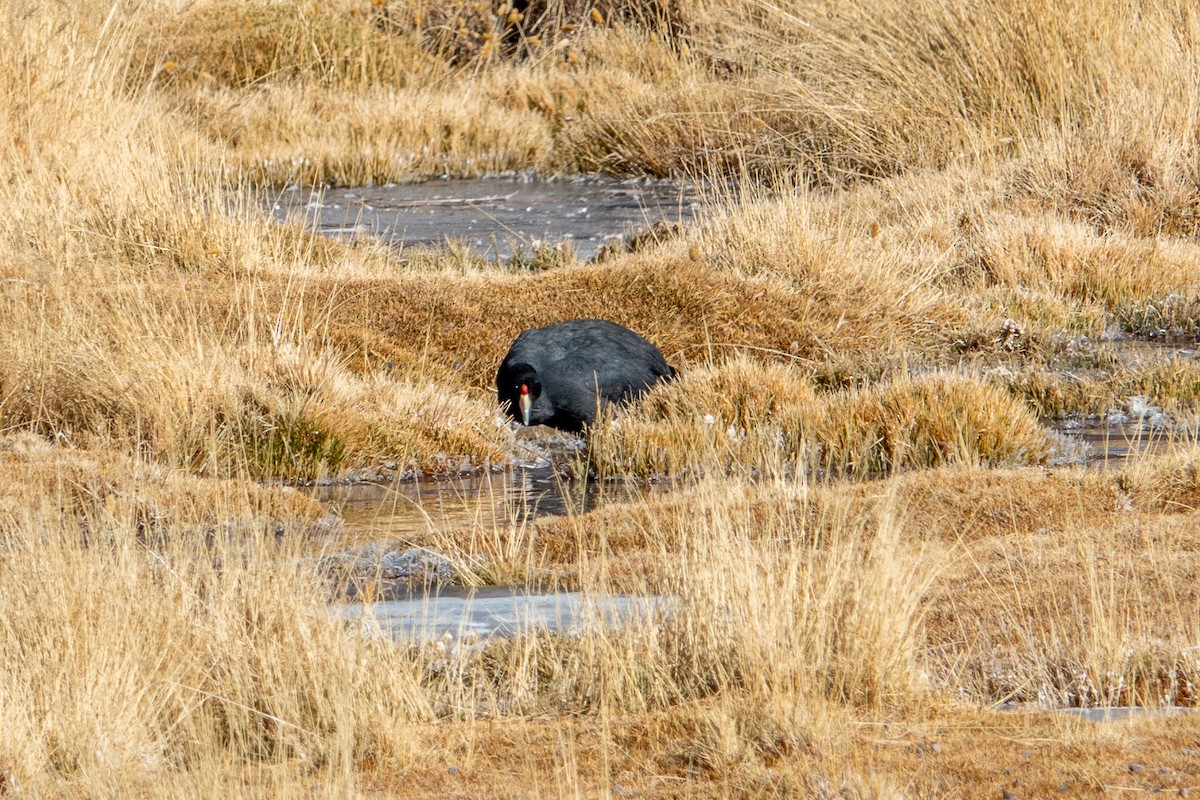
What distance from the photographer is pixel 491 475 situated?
876 cm

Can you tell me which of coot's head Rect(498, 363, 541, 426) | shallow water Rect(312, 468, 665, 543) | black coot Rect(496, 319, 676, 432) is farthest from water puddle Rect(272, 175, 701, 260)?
shallow water Rect(312, 468, 665, 543)

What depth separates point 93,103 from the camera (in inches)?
465

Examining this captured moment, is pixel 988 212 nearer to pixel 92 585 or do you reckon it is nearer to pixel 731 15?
pixel 731 15

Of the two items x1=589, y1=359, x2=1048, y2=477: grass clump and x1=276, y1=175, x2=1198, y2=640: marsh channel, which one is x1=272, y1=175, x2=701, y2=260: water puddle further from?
x1=589, y1=359, x2=1048, y2=477: grass clump

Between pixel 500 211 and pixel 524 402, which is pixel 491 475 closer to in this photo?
pixel 524 402

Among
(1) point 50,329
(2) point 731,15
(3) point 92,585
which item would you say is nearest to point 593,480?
(1) point 50,329

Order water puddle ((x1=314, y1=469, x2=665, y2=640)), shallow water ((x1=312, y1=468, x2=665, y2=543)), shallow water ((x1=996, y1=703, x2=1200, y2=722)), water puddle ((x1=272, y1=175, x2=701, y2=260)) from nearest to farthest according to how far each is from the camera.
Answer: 1. shallow water ((x1=996, y1=703, x2=1200, y2=722))
2. water puddle ((x1=314, y1=469, x2=665, y2=640))
3. shallow water ((x1=312, y1=468, x2=665, y2=543))
4. water puddle ((x1=272, y1=175, x2=701, y2=260))

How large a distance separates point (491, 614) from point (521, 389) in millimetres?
3859

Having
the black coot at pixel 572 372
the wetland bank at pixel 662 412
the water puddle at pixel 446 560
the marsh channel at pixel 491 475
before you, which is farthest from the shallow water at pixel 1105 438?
the black coot at pixel 572 372

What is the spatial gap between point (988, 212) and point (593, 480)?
5169 mm

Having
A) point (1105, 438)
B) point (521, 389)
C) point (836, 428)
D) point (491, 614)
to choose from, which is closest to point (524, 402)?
point (521, 389)

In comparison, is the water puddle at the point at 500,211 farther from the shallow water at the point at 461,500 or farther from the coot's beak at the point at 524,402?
the shallow water at the point at 461,500

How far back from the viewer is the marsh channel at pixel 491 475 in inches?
200

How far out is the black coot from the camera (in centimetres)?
909
